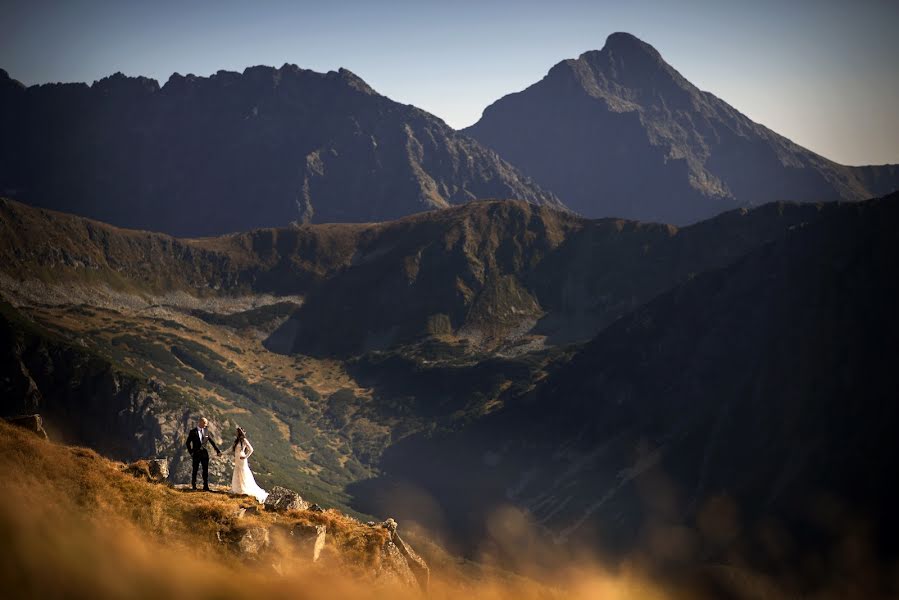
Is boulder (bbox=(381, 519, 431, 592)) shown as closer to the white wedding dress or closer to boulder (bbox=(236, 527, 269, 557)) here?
boulder (bbox=(236, 527, 269, 557))

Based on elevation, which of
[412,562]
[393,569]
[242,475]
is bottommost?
[412,562]

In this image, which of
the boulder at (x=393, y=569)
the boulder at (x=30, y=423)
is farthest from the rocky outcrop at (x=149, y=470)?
the boulder at (x=393, y=569)

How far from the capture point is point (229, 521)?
116ft

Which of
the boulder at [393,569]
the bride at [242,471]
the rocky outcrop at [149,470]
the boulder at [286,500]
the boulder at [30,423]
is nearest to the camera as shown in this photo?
the boulder at [393,569]

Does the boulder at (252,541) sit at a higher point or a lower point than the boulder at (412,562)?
higher

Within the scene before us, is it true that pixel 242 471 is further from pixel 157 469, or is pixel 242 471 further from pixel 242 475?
pixel 157 469

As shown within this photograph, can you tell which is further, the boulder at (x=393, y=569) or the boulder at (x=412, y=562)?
the boulder at (x=412, y=562)

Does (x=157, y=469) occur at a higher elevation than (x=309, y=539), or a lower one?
higher

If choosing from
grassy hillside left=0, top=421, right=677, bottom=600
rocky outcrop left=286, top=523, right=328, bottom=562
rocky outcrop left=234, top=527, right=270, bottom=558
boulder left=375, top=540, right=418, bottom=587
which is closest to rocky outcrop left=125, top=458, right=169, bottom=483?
grassy hillside left=0, top=421, right=677, bottom=600

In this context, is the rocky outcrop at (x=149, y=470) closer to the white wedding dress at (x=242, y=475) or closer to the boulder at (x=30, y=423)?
the white wedding dress at (x=242, y=475)

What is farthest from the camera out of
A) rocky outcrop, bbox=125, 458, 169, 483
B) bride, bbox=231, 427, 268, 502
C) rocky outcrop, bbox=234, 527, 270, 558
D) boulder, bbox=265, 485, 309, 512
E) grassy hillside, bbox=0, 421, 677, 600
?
boulder, bbox=265, 485, 309, 512

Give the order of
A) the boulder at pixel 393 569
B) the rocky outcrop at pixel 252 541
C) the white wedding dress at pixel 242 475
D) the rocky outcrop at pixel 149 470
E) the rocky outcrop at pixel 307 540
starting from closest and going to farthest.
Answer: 1. the rocky outcrop at pixel 252 541
2. the rocky outcrop at pixel 307 540
3. the boulder at pixel 393 569
4. the rocky outcrop at pixel 149 470
5. the white wedding dress at pixel 242 475

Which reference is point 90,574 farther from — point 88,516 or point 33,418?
point 33,418

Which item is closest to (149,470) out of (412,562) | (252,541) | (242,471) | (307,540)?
(242,471)
